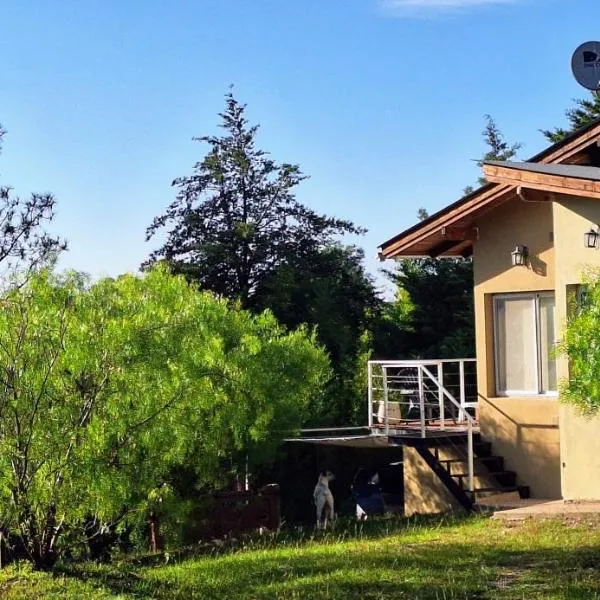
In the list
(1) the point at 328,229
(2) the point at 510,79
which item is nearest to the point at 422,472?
(2) the point at 510,79

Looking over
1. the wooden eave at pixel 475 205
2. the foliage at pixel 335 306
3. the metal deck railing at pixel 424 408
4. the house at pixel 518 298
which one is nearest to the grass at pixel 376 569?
the metal deck railing at pixel 424 408

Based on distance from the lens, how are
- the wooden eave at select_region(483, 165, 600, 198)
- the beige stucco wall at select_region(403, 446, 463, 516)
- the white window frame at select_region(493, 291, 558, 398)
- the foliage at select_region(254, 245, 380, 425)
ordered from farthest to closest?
1. the foliage at select_region(254, 245, 380, 425)
2. the beige stucco wall at select_region(403, 446, 463, 516)
3. the white window frame at select_region(493, 291, 558, 398)
4. the wooden eave at select_region(483, 165, 600, 198)

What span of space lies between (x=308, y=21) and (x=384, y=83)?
7119 millimetres

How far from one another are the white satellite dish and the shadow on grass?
7.20 m

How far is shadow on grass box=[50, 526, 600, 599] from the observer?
31.0 ft

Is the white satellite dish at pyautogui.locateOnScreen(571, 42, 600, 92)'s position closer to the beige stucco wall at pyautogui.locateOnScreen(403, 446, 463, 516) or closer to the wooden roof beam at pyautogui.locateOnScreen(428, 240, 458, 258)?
the wooden roof beam at pyautogui.locateOnScreen(428, 240, 458, 258)

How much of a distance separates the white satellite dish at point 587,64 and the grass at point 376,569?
22.1 feet

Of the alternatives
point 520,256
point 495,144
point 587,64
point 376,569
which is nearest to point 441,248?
point 520,256

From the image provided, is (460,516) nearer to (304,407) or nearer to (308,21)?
(304,407)

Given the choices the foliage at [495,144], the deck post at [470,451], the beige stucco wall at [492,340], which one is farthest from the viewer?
the foliage at [495,144]

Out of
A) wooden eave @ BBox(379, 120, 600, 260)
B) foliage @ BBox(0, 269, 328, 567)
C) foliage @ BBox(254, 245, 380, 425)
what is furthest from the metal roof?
foliage @ BBox(254, 245, 380, 425)

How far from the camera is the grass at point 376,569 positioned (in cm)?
955

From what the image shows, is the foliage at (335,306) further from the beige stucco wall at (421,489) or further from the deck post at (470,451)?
the deck post at (470,451)

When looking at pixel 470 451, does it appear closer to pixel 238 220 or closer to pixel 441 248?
pixel 441 248
